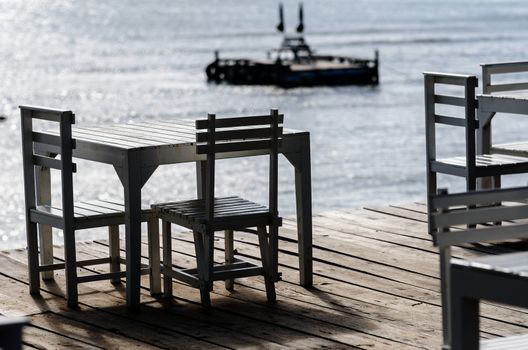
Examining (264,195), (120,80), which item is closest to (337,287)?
(264,195)

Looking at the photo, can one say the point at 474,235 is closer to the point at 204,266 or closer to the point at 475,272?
the point at 475,272

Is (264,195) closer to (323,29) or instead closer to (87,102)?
(87,102)

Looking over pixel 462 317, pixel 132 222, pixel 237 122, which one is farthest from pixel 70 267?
pixel 462 317

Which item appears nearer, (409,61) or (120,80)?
(120,80)

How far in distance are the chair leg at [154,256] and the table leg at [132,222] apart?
16 cm

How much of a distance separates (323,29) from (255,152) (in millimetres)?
96454

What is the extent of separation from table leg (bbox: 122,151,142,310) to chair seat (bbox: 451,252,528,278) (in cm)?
230

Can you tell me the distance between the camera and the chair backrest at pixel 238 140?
5.02m

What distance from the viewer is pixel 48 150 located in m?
5.36

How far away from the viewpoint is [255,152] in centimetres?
529

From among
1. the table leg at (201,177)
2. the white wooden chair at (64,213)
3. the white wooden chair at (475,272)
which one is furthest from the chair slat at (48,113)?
the white wooden chair at (475,272)

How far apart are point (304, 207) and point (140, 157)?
898mm

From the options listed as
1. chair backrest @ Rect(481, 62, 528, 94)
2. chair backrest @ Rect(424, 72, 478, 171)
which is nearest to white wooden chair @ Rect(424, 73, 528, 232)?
chair backrest @ Rect(424, 72, 478, 171)

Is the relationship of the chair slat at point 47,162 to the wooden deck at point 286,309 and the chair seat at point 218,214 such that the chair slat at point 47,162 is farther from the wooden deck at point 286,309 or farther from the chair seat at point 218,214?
the wooden deck at point 286,309
